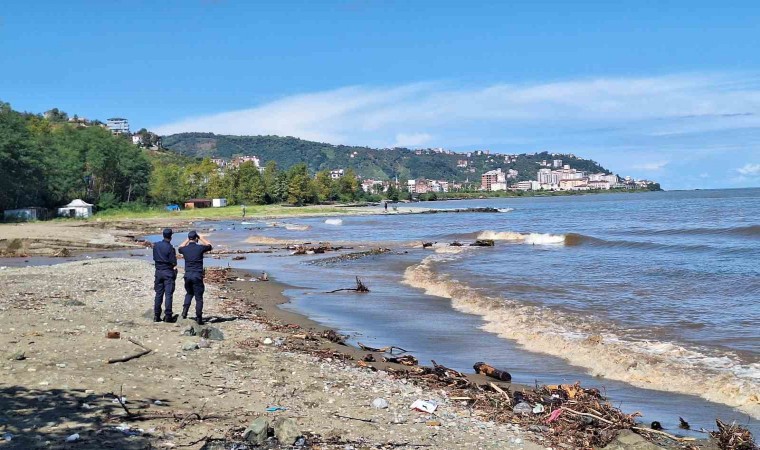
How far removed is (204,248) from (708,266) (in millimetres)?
23651

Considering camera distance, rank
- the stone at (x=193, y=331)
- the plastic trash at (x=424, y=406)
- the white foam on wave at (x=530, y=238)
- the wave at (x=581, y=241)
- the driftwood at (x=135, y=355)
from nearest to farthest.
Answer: the plastic trash at (x=424, y=406)
the driftwood at (x=135, y=355)
the stone at (x=193, y=331)
the wave at (x=581, y=241)
the white foam on wave at (x=530, y=238)

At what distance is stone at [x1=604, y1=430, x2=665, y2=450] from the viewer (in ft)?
22.4

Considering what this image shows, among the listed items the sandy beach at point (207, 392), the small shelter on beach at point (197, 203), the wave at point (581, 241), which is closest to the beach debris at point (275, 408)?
the sandy beach at point (207, 392)

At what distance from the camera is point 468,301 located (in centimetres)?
1948

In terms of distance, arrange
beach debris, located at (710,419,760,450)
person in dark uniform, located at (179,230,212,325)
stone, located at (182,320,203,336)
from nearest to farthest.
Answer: beach debris, located at (710,419,760,450) < stone, located at (182,320,203,336) < person in dark uniform, located at (179,230,212,325)

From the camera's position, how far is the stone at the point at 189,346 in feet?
33.3

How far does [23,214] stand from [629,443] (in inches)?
3034

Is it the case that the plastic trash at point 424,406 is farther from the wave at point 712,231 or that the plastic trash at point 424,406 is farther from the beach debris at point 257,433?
the wave at point 712,231

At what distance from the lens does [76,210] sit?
8344 centimetres

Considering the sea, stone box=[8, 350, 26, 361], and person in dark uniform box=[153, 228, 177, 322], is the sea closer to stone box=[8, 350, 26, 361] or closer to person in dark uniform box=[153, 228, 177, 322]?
person in dark uniform box=[153, 228, 177, 322]

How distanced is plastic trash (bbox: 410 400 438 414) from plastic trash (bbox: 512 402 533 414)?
1.11 metres

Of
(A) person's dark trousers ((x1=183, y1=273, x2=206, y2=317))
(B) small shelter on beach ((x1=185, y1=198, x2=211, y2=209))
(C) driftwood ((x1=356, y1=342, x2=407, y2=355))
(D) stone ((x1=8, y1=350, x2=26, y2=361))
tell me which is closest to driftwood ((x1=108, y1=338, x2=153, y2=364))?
(D) stone ((x1=8, y1=350, x2=26, y2=361))

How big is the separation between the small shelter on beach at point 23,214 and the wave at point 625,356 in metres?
64.8

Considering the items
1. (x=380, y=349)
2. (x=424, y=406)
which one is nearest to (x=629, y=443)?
(x=424, y=406)
